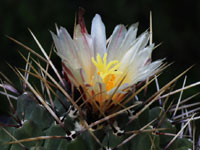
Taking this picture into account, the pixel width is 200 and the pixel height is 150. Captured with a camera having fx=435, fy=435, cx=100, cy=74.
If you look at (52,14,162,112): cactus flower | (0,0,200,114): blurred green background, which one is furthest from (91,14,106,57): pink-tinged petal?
(0,0,200,114): blurred green background

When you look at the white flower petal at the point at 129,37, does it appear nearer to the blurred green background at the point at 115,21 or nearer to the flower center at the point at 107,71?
the flower center at the point at 107,71

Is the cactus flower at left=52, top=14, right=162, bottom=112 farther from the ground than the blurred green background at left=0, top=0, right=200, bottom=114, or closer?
farther from the ground

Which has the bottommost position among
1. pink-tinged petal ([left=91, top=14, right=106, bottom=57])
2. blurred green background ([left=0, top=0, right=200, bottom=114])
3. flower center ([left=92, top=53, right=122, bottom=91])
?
blurred green background ([left=0, top=0, right=200, bottom=114])

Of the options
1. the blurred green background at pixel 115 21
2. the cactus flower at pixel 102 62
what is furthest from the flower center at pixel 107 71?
the blurred green background at pixel 115 21

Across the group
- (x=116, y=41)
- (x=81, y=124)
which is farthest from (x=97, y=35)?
(x=81, y=124)

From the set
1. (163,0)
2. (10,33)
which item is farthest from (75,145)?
(163,0)

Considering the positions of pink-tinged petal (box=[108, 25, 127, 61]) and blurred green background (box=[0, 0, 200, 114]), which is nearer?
pink-tinged petal (box=[108, 25, 127, 61])

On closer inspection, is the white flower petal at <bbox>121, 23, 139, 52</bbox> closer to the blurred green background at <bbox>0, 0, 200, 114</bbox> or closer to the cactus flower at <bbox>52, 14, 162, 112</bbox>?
the cactus flower at <bbox>52, 14, 162, 112</bbox>
